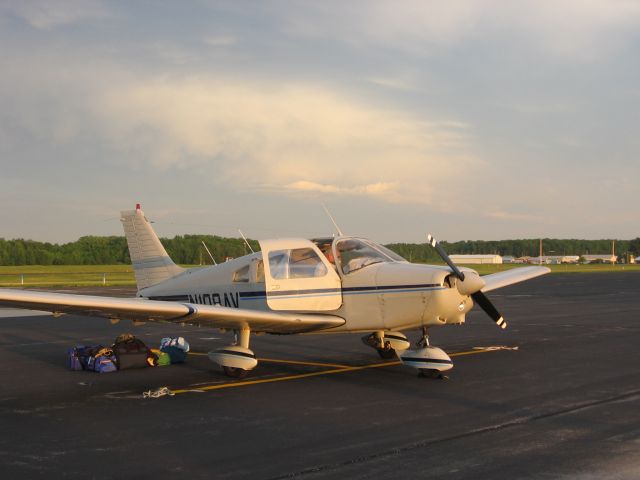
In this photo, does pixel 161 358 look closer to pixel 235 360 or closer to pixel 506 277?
pixel 235 360

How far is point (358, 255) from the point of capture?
11.6 meters

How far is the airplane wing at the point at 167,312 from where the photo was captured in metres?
9.06

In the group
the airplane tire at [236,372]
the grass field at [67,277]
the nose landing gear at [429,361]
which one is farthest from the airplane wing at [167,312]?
the grass field at [67,277]

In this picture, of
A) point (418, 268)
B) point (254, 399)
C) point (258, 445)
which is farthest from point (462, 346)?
point (258, 445)

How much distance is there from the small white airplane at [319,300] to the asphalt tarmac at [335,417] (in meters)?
0.55

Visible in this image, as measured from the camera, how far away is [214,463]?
6.18 m

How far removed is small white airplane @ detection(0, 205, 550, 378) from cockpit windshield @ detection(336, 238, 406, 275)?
0.05 ft

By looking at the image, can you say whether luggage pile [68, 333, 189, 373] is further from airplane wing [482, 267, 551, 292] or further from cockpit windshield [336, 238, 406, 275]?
airplane wing [482, 267, 551, 292]

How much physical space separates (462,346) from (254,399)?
704cm

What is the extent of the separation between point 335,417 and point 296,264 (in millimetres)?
4033

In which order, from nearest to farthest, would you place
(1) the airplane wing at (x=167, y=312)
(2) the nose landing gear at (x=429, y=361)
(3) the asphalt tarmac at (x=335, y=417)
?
(3) the asphalt tarmac at (x=335, y=417), (1) the airplane wing at (x=167, y=312), (2) the nose landing gear at (x=429, y=361)

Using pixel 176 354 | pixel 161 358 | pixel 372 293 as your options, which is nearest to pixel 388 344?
pixel 372 293

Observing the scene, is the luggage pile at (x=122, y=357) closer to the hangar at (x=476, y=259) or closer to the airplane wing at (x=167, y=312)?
the airplane wing at (x=167, y=312)

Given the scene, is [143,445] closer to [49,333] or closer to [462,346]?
[462,346]
